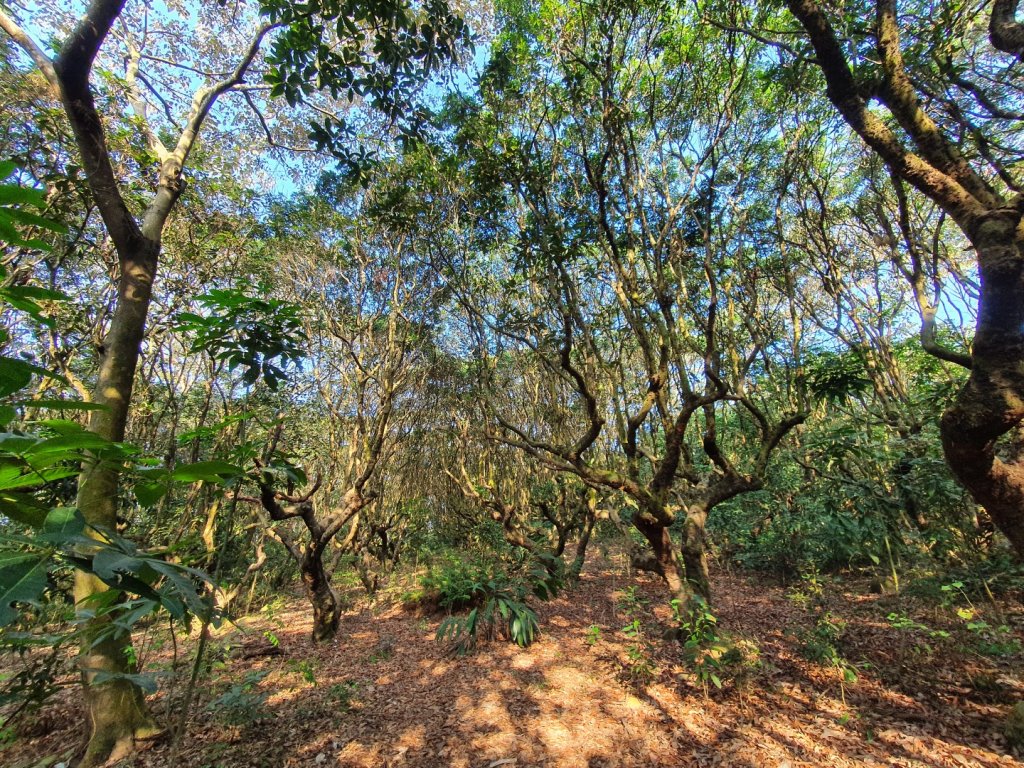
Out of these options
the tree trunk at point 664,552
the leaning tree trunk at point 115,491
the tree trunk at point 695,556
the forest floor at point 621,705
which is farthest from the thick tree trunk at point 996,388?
the leaning tree trunk at point 115,491

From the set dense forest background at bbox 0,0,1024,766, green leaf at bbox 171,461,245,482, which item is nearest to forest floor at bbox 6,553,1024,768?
dense forest background at bbox 0,0,1024,766

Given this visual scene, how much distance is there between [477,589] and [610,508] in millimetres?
2882

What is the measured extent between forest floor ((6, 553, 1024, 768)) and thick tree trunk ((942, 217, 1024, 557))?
187 cm

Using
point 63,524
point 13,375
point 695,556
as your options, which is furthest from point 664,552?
point 13,375

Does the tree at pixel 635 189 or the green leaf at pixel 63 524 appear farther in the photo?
the tree at pixel 635 189

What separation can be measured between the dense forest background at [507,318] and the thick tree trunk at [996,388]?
2cm

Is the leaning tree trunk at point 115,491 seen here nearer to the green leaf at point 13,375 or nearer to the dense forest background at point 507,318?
the dense forest background at point 507,318

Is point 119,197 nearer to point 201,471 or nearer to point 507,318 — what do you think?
point 201,471

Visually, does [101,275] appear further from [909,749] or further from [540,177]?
[909,749]

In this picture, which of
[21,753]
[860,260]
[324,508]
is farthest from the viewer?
A: [324,508]

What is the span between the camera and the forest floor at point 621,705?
3.51m

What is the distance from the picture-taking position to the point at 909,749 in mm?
3295

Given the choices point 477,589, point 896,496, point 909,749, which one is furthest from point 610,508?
point 909,749

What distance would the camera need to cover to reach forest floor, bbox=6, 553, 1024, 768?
3506 mm
